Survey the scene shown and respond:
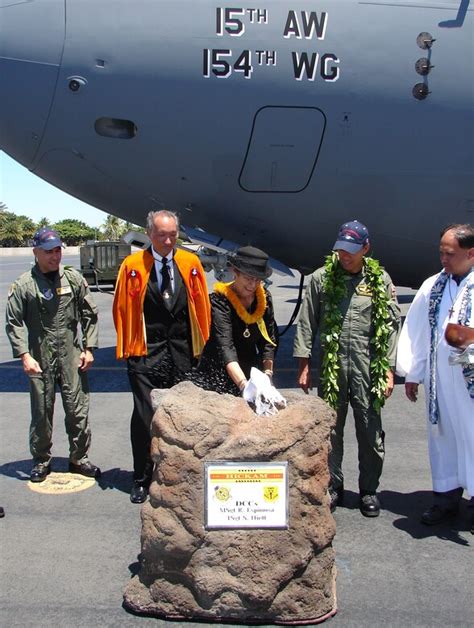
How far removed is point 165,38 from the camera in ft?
18.9

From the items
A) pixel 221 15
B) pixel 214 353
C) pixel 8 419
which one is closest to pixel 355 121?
pixel 221 15

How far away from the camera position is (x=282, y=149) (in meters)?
6.14

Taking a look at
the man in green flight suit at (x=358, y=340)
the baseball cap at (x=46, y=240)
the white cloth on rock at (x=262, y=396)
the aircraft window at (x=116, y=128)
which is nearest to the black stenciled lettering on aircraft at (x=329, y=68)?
the aircraft window at (x=116, y=128)

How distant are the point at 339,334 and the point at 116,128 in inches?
131

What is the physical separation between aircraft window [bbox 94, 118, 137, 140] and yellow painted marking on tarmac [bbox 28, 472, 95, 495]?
3.15m

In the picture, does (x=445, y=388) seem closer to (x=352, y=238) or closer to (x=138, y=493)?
A: (x=352, y=238)

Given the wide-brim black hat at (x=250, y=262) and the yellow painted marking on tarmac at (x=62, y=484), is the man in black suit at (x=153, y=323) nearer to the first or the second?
the yellow painted marking on tarmac at (x=62, y=484)

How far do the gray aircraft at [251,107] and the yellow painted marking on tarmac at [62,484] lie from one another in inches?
117

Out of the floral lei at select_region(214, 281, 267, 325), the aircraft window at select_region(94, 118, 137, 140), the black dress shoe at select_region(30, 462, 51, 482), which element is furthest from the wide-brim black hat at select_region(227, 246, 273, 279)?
the aircraft window at select_region(94, 118, 137, 140)

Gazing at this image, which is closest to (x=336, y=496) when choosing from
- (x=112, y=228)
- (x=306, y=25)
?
(x=306, y=25)

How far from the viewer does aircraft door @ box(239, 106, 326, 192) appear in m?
6.03

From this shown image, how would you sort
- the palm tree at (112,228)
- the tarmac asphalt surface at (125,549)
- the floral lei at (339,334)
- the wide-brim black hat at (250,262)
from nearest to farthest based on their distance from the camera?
the tarmac asphalt surface at (125,549), the wide-brim black hat at (250,262), the floral lei at (339,334), the palm tree at (112,228)

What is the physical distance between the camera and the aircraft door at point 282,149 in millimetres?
6031

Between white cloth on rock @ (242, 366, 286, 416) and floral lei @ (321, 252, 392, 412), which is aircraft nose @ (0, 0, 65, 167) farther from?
white cloth on rock @ (242, 366, 286, 416)
